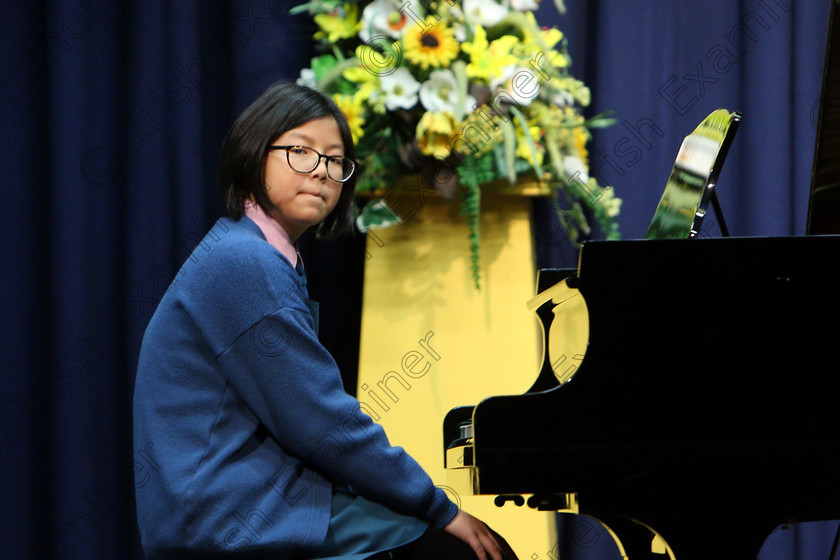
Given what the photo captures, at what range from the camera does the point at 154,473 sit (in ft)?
3.87

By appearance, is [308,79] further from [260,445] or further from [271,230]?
[260,445]

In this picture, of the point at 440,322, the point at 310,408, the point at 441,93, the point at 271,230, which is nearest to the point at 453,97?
the point at 441,93

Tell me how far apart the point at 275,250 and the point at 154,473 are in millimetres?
365

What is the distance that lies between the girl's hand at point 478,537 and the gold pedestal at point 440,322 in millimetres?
675

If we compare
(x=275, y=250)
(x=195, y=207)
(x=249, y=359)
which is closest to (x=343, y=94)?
(x=195, y=207)

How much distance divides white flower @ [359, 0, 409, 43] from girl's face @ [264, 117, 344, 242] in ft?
1.83

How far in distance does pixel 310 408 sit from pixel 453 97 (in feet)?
3.01

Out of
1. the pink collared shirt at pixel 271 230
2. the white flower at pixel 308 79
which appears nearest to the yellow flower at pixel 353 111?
the white flower at pixel 308 79

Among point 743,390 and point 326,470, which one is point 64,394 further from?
point 743,390

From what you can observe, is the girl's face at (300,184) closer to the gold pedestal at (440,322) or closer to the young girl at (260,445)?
the young girl at (260,445)

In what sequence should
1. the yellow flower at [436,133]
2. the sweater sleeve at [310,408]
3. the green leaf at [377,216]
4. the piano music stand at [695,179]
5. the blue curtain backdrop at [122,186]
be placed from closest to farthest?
the sweater sleeve at [310,408]
the piano music stand at [695,179]
the yellow flower at [436,133]
the green leaf at [377,216]
the blue curtain backdrop at [122,186]

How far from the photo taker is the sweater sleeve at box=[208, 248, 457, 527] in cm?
116

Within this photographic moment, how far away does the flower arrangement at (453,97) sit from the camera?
72.3 inches

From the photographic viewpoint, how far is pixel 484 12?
1.87 meters
